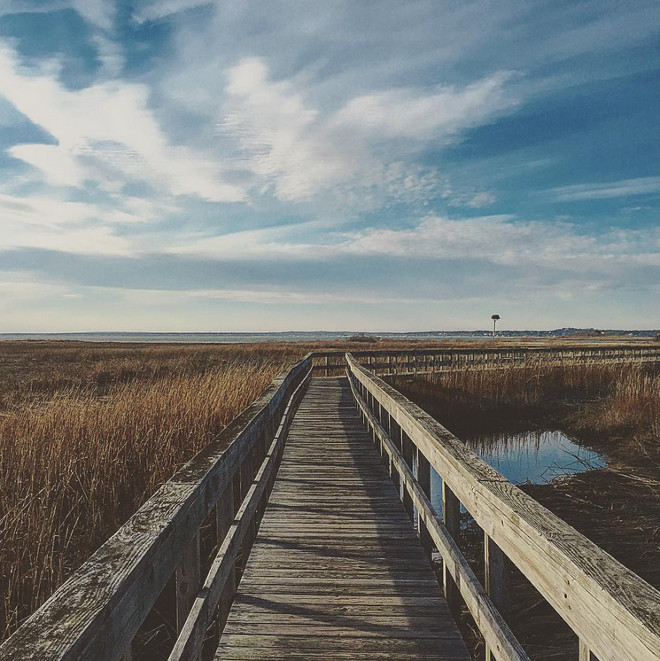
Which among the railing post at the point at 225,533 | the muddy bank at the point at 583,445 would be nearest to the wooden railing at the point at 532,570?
→ the railing post at the point at 225,533

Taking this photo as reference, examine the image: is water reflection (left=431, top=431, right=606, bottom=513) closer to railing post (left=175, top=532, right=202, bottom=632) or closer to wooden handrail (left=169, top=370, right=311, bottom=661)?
wooden handrail (left=169, top=370, right=311, bottom=661)

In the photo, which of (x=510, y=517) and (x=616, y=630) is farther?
(x=510, y=517)

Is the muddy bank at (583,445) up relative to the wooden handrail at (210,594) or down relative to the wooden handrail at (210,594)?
down

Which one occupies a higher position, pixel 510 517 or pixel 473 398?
pixel 510 517

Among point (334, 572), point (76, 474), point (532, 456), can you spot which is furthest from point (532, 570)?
point (532, 456)

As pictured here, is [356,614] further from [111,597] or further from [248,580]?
[111,597]

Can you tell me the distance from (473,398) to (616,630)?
15.1 meters

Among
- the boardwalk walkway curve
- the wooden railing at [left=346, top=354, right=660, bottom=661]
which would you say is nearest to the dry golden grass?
the boardwalk walkway curve

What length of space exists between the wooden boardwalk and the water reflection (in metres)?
4.28

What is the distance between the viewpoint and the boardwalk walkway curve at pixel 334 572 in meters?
1.29

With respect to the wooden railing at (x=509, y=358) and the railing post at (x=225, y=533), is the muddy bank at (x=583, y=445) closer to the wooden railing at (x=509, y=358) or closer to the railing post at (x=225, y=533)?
the wooden railing at (x=509, y=358)

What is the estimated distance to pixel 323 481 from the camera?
19.7ft

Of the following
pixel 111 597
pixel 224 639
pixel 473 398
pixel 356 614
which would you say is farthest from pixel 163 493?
pixel 473 398

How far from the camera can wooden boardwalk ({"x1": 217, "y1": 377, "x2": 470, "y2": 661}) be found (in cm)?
284
